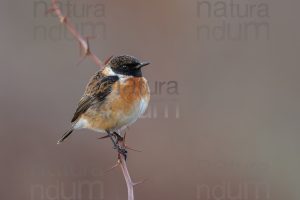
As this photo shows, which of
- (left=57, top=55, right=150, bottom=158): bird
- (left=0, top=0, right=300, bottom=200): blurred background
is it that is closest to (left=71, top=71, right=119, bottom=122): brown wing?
(left=57, top=55, right=150, bottom=158): bird

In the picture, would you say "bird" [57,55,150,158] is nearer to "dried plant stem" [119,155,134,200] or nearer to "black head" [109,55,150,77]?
"black head" [109,55,150,77]

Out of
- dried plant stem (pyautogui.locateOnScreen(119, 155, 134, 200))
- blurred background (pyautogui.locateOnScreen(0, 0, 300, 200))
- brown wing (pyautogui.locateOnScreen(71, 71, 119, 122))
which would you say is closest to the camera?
dried plant stem (pyautogui.locateOnScreen(119, 155, 134, 200))

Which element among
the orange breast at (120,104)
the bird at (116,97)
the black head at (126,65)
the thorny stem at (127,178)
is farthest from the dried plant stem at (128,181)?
the black head at (126,65)

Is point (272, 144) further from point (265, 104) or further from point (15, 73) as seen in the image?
point (15, 73)

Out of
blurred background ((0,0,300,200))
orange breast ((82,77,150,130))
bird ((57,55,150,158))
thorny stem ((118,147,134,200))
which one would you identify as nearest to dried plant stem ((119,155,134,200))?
thorny stem ((118,147,134,200))

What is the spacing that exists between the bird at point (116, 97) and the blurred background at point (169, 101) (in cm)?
222

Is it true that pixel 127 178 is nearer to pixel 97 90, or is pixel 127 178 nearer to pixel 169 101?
pixel 97 90

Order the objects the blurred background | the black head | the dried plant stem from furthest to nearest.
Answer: the blurred background < the black head < the dried plant stem

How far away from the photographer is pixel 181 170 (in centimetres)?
812

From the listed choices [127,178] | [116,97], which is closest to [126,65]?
[116,97]

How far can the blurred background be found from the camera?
26.1 feet

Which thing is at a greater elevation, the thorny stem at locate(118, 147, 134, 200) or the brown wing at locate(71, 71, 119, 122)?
the brown wing at locate(71, 71, 119, 122)

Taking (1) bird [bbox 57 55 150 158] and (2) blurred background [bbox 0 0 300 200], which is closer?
(1) bird [bbox 57 55 150 158]

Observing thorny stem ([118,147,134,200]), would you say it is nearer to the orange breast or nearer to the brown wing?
the orange breast
